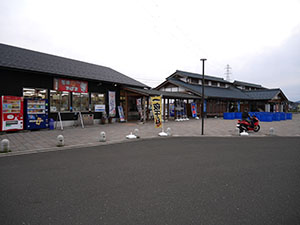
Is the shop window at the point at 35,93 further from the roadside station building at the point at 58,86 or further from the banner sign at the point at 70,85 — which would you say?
the banner sign at the point at 70,85

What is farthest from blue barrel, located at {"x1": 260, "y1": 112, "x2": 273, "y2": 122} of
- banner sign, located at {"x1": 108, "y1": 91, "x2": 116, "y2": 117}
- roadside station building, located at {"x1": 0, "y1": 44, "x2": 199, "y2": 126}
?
banner sign, located at {"x1": 108, "y1": 91, "x2": 116, "y2": 117}

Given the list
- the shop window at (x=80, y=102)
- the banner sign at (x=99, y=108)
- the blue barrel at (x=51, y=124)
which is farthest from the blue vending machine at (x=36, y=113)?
the banner sign at (x=99, y=108)

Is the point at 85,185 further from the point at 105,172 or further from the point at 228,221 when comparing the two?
the point at 228,221

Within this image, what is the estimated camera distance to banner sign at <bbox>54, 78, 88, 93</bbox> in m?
13.4

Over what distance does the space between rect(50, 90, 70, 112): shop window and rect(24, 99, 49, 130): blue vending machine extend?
2.90ft

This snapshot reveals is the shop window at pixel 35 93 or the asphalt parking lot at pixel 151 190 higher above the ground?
the shop window at pixel 35 93

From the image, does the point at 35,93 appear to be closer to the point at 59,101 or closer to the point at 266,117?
the point at 59,101

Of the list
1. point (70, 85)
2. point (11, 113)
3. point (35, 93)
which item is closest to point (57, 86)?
point (70, 85)

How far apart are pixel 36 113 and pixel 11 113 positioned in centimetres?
132

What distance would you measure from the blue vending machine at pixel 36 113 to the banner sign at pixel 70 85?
1582 mm

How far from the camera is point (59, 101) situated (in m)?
13.6

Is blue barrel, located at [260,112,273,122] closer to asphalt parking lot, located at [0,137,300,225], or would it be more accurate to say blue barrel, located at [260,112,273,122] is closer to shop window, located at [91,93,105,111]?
asphalt parking lot, located at [0,137,300,225]

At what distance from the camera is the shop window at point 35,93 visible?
1198 centimetres

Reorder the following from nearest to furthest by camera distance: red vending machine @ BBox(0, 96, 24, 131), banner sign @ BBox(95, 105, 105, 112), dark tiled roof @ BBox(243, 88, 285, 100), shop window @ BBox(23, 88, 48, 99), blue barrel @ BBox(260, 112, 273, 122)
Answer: red vending machine @ BBox(0, 96, 24, 131) < shop window @ BBox(23, 88, 48, 99) < banner sign @ BBox(95, 105, 105, 112) < blue barrel @ BBox(260, 112, 273, 122) < dark tiled roof @ BBox(243, 88, 285, 100)
